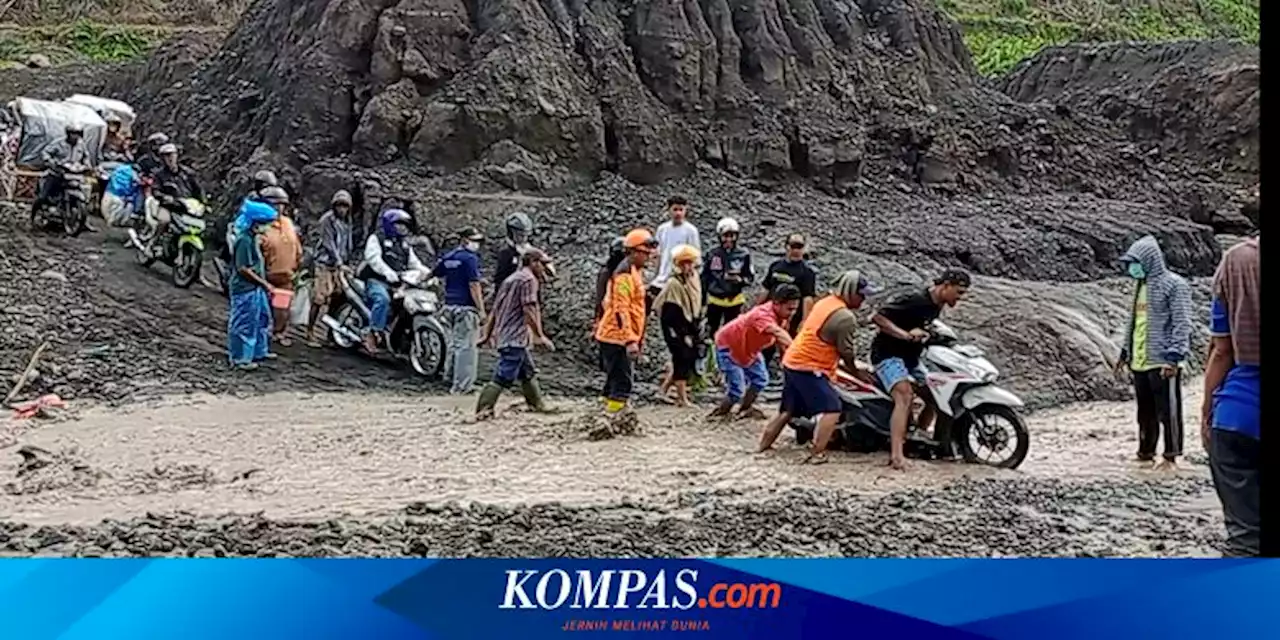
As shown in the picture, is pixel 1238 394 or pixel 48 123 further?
pixel 48 123

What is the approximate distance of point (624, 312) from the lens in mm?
3148

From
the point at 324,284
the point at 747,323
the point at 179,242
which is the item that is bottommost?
the point at 747,323

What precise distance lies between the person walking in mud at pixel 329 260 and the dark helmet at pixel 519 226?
1.18ft

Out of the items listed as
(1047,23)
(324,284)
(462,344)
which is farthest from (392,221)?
(1047,23)

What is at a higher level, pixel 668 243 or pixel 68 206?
pixel 68 206

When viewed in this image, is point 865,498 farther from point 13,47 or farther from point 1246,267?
point 13,47

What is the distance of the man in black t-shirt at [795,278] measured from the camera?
314 cm

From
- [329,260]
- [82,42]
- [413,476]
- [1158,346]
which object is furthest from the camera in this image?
[82,42]

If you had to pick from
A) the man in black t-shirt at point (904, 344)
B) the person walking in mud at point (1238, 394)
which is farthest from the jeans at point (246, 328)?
the person walking in mud at point (1238, 394)

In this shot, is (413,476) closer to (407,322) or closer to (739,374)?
(407,322)

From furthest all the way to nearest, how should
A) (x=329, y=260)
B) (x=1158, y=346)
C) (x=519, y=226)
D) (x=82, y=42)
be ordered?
(x=82, y=42)
(x=519, y=226)
(x=329, y=260)
(x=1158, y=346)

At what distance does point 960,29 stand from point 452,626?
1.86 metres

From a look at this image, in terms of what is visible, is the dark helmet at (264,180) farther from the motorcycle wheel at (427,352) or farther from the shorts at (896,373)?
the shorts at (896,373)

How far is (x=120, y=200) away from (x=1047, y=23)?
2197 millimetres
